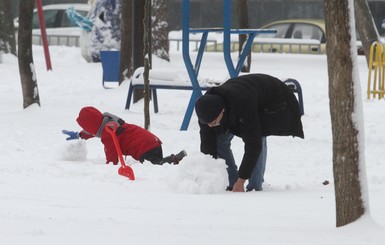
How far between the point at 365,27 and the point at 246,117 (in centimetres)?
1326

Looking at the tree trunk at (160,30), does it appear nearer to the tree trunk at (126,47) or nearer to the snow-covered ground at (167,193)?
the tree trunk at (126,47)

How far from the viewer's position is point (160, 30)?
21.0 meters

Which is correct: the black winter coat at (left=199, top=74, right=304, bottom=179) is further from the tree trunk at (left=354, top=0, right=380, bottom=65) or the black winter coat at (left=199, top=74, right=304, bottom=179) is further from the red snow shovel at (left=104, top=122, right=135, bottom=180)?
the tree trunk at (left=354, top=0, right=380, bottom=65)

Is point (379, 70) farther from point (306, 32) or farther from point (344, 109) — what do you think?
point (306, 32)

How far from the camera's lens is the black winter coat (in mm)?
7270

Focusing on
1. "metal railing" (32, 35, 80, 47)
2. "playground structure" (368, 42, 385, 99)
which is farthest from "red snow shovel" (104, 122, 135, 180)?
"metal railing" (32, 35, 80, 47)

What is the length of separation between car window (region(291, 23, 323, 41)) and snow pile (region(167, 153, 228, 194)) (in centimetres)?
2144

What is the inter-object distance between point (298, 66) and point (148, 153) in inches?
607

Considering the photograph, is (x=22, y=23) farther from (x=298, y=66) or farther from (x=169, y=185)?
(x=298, y=66)

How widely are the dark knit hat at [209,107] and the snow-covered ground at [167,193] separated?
445 millimetres

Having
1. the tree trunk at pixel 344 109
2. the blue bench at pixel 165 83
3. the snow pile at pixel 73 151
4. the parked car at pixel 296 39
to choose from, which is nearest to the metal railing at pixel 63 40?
the parked car at pixel 296 39

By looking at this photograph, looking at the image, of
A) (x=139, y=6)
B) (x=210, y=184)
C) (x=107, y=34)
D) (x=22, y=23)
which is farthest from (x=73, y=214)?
(x=107, y=34)

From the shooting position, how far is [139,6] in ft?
48.2

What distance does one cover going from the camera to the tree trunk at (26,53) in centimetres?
1310
